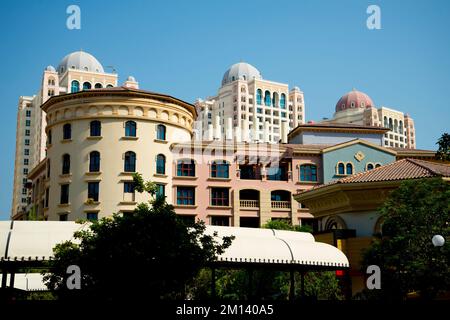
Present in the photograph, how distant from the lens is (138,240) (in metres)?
19.3

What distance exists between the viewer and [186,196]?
5697 cm

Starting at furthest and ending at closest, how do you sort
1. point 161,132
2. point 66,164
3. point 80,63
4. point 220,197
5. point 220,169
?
point 80,63 < point 220,169 < point 220,197 < point 161,132 < point 66,164

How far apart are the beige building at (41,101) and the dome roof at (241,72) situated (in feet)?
117

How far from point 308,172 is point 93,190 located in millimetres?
20350

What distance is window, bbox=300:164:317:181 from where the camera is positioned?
198ft

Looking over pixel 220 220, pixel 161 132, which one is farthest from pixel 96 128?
pixel 220 220

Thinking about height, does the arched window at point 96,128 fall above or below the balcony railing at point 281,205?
above

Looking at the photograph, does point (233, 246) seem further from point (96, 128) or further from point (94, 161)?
point (96, 128)

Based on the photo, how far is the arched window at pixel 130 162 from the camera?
54750 mm

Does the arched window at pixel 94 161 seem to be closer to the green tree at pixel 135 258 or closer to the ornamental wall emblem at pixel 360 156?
the ornamental wall emblem at pixel 360 156

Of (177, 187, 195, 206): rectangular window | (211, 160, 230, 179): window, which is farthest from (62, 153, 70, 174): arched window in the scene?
(211, 160, 230, 179): window

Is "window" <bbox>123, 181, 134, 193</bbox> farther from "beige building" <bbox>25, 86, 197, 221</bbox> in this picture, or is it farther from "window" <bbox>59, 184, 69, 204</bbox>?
"window" <bbox>59, 184, 69, 204</bbox>

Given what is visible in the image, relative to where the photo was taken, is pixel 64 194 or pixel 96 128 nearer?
pixel 96 128

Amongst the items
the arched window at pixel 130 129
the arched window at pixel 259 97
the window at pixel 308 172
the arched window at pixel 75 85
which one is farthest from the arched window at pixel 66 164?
the arched window at pixel 259 97
